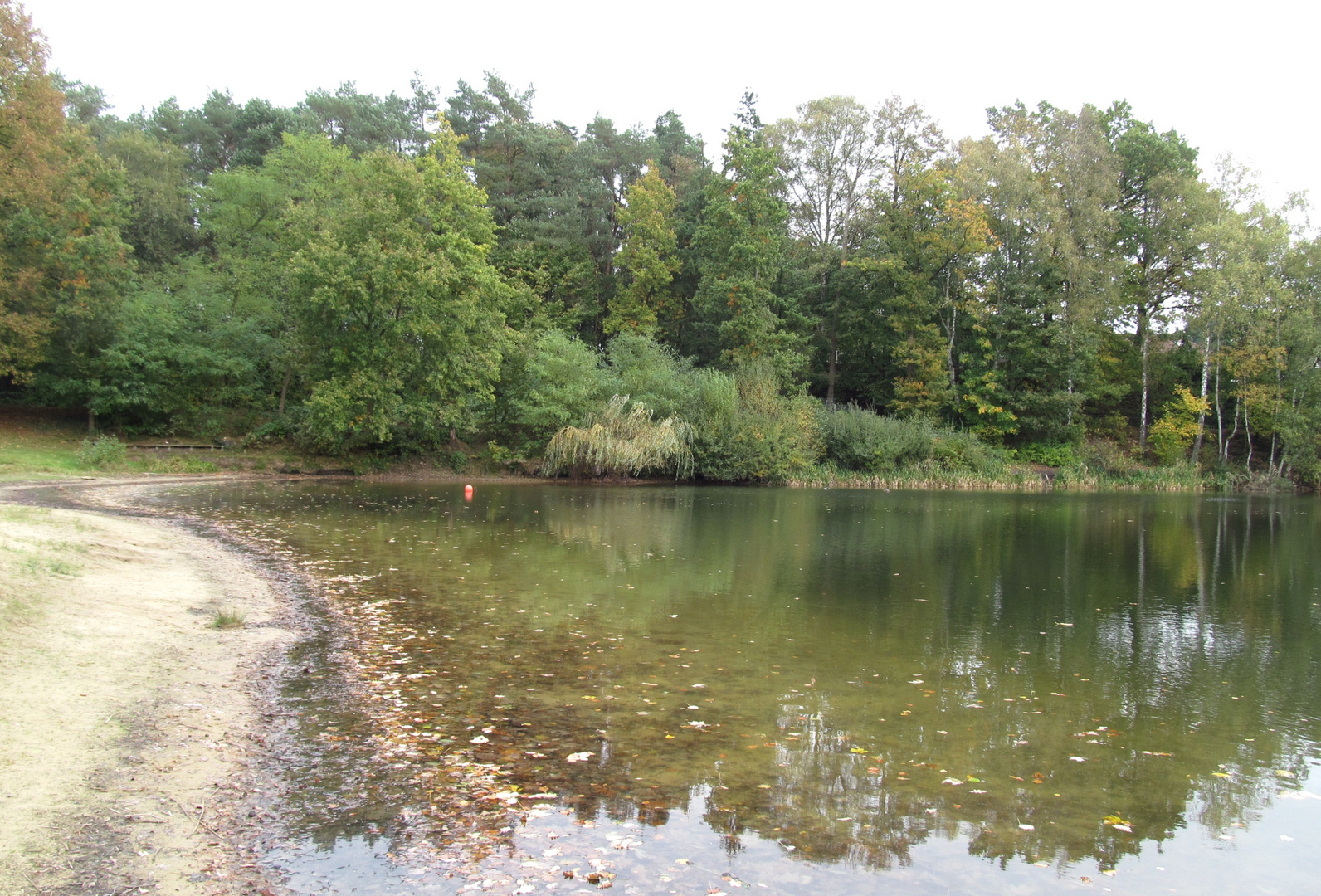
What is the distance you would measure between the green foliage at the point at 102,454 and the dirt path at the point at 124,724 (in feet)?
65.2

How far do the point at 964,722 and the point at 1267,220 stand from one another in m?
47.2

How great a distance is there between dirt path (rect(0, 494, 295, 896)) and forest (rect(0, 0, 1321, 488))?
24723mm

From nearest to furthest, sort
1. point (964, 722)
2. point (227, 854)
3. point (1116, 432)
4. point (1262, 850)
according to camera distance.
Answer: point (227, 854)
point (1262, 850)
point (964, 722)
point (1116, 432)

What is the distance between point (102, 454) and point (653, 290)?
1204 inches

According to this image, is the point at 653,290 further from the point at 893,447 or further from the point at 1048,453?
the point at 1048,453

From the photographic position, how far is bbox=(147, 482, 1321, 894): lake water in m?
4.97

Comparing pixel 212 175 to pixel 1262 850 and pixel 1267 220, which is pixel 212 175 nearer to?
pixel 1262 850

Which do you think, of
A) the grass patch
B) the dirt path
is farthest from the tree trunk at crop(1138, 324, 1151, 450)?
the grass patch

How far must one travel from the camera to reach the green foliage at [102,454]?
28.3 metres

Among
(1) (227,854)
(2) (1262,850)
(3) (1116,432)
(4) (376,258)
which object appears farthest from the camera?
(3) (1116,432)

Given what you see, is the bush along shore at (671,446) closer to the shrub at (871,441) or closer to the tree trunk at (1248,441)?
the shrub at (871,441)

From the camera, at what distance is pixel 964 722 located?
738 centimetres

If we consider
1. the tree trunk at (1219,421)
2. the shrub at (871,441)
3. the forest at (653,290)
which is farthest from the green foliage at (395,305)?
the tree trunk at (1219,421)

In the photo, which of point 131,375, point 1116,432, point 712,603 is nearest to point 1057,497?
point 1116,432
